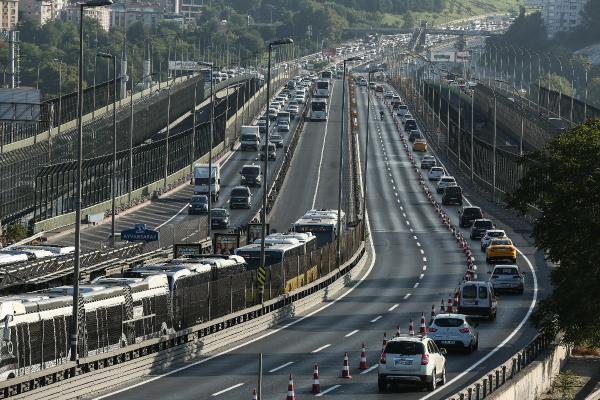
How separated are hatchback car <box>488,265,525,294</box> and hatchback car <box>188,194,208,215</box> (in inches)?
1754

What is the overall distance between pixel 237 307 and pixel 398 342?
13.8 metres

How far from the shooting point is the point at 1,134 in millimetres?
125875

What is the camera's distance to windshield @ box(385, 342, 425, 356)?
155 ft

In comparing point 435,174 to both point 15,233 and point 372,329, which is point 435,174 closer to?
point 15,233

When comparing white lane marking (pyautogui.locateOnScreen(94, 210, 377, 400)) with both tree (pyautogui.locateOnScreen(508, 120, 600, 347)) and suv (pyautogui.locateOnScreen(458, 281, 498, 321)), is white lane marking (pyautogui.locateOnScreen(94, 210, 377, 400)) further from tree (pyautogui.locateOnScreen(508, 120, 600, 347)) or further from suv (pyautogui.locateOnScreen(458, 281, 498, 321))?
tree (pyautogui.locateOnScreen(508, 120, 600, 347))

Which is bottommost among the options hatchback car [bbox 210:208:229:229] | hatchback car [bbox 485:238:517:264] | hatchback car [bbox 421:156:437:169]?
hatchback car [bbox 421:156:437:169]

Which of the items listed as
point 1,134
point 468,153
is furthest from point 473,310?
point 468,153

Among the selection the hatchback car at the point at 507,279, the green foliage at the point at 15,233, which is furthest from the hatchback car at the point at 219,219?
the hatchback car at the point at 507,279

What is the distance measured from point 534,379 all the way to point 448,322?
7449mm

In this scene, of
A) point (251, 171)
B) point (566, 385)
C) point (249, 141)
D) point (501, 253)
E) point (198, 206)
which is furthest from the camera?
point (249, 141)

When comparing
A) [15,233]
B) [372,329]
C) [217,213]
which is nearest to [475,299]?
[372,329]

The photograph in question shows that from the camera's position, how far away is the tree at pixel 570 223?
55.5 meters

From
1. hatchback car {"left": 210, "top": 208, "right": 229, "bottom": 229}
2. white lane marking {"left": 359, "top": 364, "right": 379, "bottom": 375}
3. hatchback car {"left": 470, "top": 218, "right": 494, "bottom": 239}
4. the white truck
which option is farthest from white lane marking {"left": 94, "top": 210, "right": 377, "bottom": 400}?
the white truck

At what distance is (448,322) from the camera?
57.0 metres
